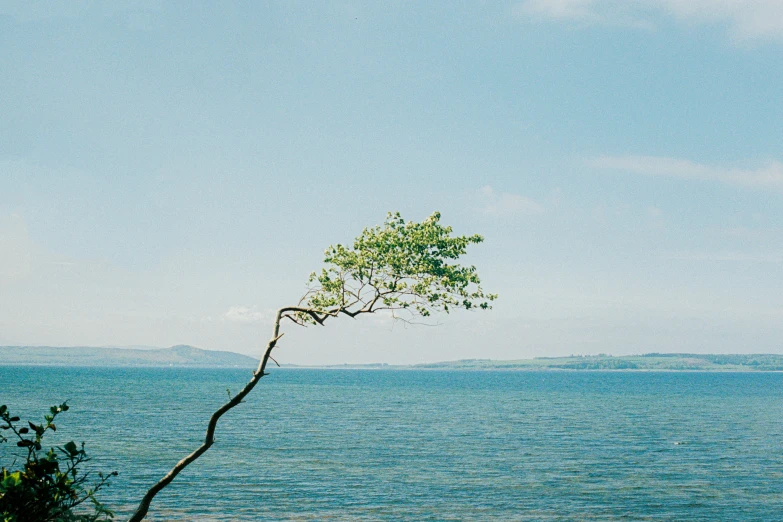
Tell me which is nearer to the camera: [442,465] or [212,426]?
[212,426]

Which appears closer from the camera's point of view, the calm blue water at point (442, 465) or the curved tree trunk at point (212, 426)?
the curved tree trunk at point (212, 426)

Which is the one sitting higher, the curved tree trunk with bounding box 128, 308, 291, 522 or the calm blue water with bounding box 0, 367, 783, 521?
the curved tree trunk with bounding box 128, 308, 291, 522

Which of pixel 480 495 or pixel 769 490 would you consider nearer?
pixel 480 495

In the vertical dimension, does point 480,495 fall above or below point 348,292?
below

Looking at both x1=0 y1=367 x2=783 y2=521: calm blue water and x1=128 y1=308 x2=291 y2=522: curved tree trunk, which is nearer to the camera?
x1=128 y1=308 x2=291 y2=522: curved tree trunk

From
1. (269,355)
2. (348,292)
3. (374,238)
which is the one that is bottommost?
(269,355)

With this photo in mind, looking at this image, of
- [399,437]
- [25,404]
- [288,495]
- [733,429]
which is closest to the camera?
[288,495]

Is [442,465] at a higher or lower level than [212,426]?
lower

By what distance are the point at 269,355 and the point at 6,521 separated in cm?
966

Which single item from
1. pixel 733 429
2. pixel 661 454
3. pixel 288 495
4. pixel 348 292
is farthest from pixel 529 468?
pixel 733 429

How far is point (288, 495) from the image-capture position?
50.4 meters

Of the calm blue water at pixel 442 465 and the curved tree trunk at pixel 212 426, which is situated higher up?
the curved tree trunk at pixel 212 426

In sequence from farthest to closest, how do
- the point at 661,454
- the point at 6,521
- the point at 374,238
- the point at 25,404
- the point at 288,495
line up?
the point at 25,404
the point at 661,454
the point at 288,495
the point at 374,238
the point at 6,521

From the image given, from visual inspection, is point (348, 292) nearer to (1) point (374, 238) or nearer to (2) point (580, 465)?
(1) point (374, 238)
